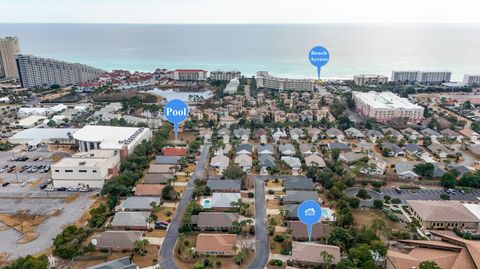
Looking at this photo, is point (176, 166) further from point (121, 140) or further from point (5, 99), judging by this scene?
point (5, 99)

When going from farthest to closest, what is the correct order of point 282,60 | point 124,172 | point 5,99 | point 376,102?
point 282,60
point 5,99
point 376,102
point 124,172

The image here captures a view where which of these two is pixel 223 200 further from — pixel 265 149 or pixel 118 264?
pixel 265 149

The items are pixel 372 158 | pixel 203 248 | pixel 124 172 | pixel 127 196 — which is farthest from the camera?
pixel 372 158

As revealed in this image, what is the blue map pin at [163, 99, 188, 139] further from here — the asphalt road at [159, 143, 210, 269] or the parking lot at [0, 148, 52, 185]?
the parking lot at [0, 148, 52, 185]

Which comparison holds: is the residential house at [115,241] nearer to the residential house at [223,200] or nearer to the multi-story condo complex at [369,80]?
the residential house at [223,200]

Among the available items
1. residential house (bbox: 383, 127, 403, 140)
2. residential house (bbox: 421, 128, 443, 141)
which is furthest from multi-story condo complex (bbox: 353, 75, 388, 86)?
residential house (bbox: 383, 127, 403, 140)

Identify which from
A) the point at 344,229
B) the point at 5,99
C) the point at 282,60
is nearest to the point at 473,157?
the point at 344,229
